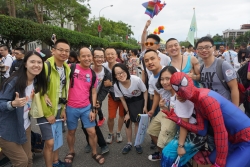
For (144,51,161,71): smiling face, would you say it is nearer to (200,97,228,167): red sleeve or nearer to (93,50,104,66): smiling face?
(93,50,104,66): smiling face

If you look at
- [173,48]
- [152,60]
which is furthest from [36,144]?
[173,48]

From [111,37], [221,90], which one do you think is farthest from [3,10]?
[221,90]

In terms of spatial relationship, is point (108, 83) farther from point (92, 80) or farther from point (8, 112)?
point (8, 112)

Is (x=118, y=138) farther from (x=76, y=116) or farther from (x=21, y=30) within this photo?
(x=21, y=30)

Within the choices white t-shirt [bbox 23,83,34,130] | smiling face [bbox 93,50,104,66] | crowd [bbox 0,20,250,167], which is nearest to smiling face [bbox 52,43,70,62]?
crowd [bbox 0,20,250,167]

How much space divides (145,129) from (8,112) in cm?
195

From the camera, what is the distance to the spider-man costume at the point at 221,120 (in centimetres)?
175

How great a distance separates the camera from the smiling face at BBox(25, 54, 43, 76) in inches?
90.4

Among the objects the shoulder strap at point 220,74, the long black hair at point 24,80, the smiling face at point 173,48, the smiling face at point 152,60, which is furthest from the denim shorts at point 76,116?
the shoulder strap at point 220,74

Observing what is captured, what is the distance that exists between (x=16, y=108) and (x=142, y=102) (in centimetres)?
200

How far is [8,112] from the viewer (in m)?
2.16

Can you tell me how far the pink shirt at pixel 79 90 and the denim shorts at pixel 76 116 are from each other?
0.06 meters

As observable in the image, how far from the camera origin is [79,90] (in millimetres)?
3033

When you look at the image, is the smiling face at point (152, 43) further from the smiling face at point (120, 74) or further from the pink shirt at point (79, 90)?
the pink shirt at point (79, 90)
